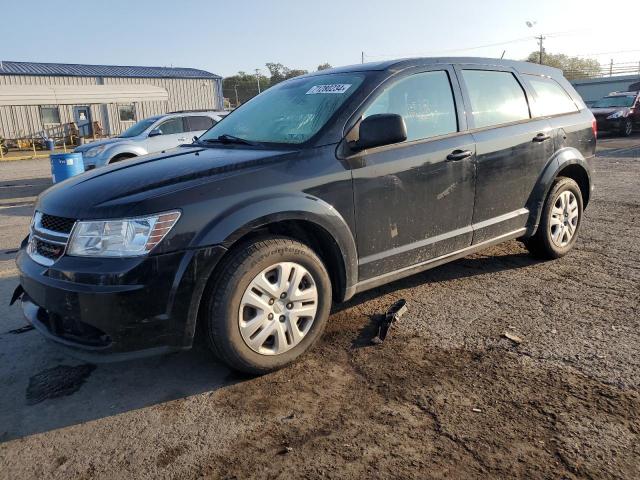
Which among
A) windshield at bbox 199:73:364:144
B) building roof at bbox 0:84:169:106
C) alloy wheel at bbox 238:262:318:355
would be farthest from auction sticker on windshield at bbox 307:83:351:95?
building roof at bbox 0:84:169:106

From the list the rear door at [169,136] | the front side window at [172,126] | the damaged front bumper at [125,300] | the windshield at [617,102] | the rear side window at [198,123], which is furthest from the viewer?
the windshield at [617,102]

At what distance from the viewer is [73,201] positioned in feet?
9.00

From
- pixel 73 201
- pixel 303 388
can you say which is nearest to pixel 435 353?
pixel 303 388

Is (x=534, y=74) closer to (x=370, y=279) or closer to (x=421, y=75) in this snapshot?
(x=421, y=75)

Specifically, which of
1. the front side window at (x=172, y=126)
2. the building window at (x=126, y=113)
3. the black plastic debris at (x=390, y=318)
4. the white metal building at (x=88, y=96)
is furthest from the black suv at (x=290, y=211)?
the building window at (x=126, y=113)

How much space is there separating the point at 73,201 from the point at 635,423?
121 inches

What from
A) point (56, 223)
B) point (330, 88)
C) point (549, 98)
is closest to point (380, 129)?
point (330, 88)

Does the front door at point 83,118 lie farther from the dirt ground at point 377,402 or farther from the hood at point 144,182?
the hood at point 144,182

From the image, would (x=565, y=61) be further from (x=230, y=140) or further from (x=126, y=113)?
(x=230, y=140)

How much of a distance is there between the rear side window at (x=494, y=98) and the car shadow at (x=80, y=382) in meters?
1.88

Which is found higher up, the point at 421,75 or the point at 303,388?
the point at 421,75

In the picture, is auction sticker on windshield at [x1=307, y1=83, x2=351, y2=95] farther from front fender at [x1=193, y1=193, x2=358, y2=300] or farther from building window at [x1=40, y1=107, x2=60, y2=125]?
building window at [x1=40, y1=107, x2=60, y2=125]

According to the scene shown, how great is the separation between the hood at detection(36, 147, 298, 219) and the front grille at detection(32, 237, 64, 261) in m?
0.18

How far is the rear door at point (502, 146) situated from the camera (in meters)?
3.88
